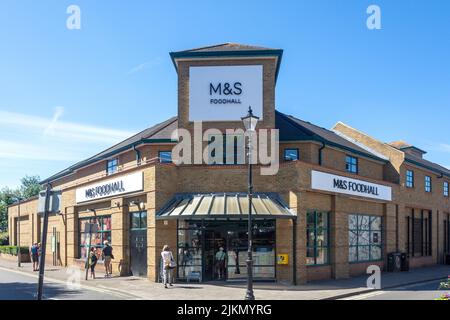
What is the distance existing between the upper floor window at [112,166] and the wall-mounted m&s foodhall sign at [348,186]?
1245 centimetres

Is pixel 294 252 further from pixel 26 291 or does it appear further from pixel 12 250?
pixel 12 250

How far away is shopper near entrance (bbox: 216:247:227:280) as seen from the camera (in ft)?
69.8

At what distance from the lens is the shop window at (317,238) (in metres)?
22.7

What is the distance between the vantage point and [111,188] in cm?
2539

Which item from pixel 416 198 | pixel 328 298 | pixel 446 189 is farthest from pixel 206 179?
pixel 446 189

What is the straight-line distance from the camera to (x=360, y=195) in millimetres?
25922

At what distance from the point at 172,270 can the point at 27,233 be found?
1100 inches

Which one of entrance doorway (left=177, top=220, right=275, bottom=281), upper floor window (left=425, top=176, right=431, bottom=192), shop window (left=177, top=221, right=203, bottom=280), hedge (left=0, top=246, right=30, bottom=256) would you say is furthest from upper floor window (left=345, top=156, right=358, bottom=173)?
hedge (left=0, top=246, right=30, bottom=256)

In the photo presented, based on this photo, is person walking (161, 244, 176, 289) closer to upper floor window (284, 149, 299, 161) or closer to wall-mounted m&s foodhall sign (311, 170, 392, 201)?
wall-mounted m&s foodhall sign (311, 170, 392, 201)

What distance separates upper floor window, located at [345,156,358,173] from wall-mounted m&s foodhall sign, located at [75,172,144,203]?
1220 cm

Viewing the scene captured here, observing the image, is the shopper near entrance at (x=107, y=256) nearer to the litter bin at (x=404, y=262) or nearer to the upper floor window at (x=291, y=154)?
the upper floor window at (x=291, y=154)

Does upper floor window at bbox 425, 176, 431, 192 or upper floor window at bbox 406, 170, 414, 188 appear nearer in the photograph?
upper floor window at bbox 406, 170, 414, 188

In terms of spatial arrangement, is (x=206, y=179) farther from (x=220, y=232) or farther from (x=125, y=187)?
(x=125, y=187)
